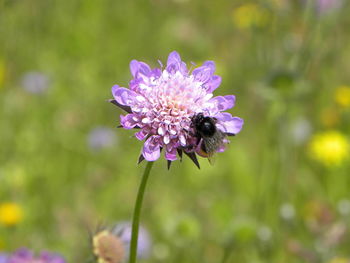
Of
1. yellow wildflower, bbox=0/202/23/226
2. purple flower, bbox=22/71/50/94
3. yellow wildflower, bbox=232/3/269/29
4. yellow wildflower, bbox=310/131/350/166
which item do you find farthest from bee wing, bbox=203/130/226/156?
yellow wildflower, bbox=232/3/269/29

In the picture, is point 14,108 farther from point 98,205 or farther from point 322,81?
point 322,81

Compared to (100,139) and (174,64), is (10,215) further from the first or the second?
(174,64)

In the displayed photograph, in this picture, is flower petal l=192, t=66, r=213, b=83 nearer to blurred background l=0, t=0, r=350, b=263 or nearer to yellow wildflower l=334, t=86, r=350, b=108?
blurred background l=0, t=0, r=350, b=263

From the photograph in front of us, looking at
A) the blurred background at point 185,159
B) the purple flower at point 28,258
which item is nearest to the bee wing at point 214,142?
the purple flower at point 28,258

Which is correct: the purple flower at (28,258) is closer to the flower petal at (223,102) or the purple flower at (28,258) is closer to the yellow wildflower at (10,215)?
the flower petal at (223,102)

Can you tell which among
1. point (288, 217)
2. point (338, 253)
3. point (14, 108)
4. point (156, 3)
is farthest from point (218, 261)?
point (156, 3)

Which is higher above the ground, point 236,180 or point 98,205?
point 236,180

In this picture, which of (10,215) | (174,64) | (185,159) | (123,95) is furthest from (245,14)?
(123,95)
